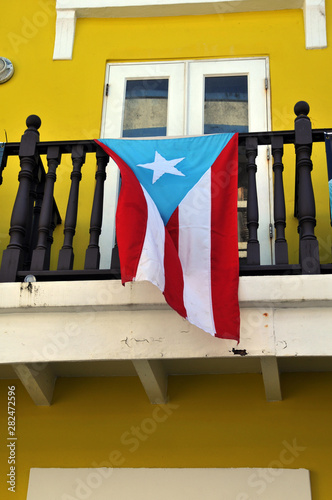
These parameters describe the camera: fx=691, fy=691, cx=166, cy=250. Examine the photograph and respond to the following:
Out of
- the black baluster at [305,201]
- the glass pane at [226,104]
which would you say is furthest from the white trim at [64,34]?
the black baluster at [305,201]

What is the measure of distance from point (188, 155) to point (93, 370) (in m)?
1.63

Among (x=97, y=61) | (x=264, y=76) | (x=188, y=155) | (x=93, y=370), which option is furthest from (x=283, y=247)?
(x=97, y=61)

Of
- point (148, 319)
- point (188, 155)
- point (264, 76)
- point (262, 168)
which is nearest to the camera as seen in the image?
point (148, 319)

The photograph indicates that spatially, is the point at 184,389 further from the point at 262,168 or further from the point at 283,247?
the point at 262,168

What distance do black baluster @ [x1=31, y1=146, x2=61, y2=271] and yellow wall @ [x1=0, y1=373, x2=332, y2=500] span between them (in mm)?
1036

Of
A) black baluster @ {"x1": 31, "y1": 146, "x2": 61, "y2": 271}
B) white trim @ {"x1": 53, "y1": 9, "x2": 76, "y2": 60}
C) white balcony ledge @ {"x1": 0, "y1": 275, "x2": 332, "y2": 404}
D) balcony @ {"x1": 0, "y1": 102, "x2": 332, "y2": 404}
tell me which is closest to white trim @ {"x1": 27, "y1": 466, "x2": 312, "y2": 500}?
balcony @ {"x1": 0, "y1": 102, "x2": 332, "y2": 404}

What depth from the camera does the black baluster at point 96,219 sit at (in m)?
4.39

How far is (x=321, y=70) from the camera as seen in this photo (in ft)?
20.0

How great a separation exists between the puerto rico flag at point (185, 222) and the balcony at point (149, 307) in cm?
15

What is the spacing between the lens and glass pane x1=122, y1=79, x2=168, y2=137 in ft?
20.0

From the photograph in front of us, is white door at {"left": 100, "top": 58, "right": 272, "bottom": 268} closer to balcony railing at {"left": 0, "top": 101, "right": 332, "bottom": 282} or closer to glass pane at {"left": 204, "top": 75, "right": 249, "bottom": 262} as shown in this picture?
glass pane at {"left": 204, "top": 75, "right": 249, "bottom": 262}

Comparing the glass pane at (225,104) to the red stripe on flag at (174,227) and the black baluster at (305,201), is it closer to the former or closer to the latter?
the black baluster at (305,201)

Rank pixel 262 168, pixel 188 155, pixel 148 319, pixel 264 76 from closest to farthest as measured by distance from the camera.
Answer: pixel 148 319
pixel 188 155
pixel 262 168
pixel 264 76

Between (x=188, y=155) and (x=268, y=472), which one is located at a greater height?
(x=188, y=155)
